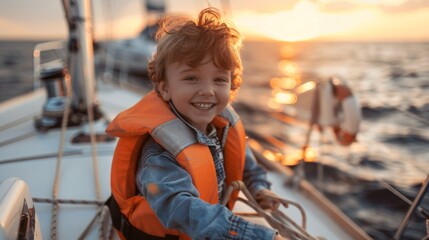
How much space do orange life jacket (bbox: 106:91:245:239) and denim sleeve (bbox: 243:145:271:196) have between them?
1.17 ft

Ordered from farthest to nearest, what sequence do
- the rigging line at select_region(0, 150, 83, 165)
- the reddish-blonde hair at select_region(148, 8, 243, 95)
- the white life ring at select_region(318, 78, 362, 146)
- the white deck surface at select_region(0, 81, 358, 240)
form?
the rigging line at select_region(0, 150, 83, 165), the white life ring at select_region(318, 78, 362, 146), the white deck surface at select_region(0, 81, 358, 240), the reddish-blonde hair at select_region(148, 8, 243, 95)

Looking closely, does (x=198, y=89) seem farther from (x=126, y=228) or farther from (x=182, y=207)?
(x=126, y=228)

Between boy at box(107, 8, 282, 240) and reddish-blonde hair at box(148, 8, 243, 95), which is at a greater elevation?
reddish-blonde hair at box(148, 8, 243, 95)

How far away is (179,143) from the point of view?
1061 mm

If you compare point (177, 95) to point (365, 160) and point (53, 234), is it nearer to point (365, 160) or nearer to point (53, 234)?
point (53, 234)

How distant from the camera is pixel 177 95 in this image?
3.54ft

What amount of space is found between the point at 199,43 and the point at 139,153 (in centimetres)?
41

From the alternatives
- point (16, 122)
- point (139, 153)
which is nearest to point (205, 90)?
point (139, 153)

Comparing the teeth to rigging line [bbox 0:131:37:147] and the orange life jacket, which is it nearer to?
the orange life jacket

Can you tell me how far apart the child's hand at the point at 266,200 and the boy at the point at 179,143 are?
27 centimetres

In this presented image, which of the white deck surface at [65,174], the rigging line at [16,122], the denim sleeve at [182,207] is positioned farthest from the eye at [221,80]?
the rigging line at [16,122]

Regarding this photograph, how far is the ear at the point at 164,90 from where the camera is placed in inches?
45.2

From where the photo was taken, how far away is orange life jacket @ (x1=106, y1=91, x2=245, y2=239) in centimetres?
106

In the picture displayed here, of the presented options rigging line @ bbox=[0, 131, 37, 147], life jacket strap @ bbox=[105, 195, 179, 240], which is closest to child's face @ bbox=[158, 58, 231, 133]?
life jacket strap @ bbox=[105, 195, 179, 240]
